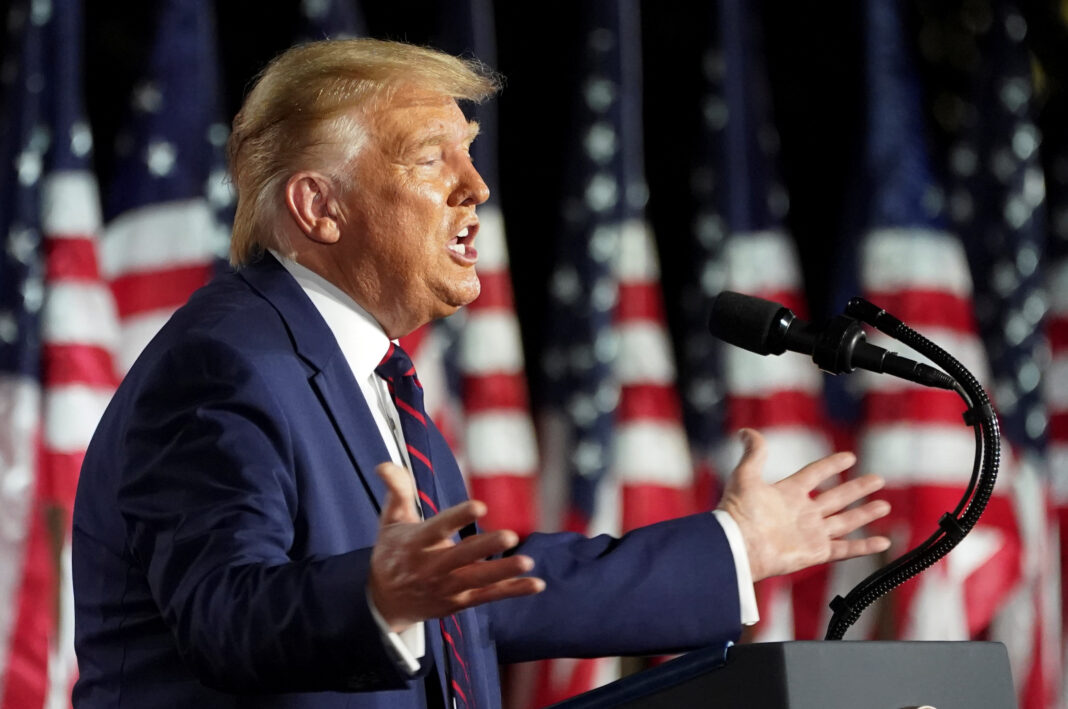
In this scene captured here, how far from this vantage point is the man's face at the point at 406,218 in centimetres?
165

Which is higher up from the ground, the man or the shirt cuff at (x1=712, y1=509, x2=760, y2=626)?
the man

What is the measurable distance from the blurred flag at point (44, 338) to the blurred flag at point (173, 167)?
8 cm

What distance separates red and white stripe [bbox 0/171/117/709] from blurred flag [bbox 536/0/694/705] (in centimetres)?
122

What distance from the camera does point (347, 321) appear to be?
1604mm

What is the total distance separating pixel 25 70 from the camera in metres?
3.10

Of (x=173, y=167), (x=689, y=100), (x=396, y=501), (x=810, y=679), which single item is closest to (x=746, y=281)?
(x=689, y=100)

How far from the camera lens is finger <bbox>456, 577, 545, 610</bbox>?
95 cm

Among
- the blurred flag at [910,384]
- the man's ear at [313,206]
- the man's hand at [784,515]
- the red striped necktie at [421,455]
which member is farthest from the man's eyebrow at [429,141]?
the blurred flag at [910,384]

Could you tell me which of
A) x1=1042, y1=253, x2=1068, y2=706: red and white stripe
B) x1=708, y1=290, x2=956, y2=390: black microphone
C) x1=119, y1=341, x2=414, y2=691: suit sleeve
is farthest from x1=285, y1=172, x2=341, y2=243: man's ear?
x1=1042, y1=253, x2=1068, y2=706: red and white stripe

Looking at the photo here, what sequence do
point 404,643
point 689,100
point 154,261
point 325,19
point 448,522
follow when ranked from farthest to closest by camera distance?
point 689,100, point 325,19, point 154,261, point 404,643, point 448,522

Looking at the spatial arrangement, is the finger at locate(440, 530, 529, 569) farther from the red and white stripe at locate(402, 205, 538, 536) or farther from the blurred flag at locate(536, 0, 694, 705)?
the blurred flag at locate(536, 0, 694, 705)

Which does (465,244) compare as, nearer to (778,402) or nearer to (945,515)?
(945,515)

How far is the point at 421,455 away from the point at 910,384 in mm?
2373

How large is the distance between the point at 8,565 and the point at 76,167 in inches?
37.4
